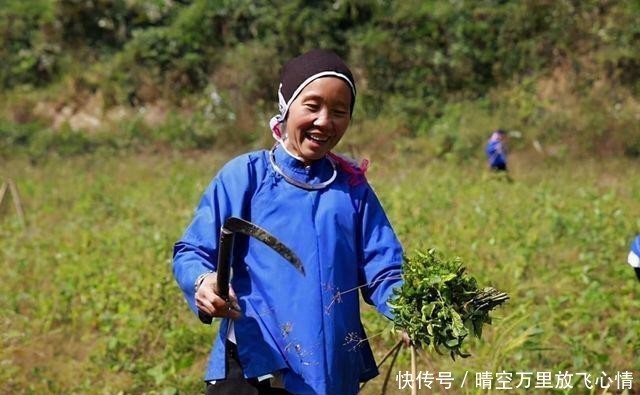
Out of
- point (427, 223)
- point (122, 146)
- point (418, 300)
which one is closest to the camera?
point (418, 300)

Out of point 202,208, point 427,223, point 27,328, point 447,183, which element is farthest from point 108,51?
point 202,208

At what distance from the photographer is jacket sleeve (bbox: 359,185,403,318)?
255cm

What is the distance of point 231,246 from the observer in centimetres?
222

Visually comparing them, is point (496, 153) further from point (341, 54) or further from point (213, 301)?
point (213, 301)

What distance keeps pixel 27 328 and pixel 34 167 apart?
9.15 metres

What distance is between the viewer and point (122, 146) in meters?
16.1

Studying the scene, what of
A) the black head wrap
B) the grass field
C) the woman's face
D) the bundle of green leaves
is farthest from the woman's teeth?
the grass field

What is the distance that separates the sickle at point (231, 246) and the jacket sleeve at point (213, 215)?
0.15 m

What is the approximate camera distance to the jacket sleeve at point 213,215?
248cm

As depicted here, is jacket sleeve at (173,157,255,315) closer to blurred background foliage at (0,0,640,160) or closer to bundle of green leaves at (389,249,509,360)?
bundle of green leaves at (389,249,509,360)

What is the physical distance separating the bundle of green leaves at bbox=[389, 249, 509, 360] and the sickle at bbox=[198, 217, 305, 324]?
0.29 meters

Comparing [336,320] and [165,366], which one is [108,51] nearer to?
[165,366]

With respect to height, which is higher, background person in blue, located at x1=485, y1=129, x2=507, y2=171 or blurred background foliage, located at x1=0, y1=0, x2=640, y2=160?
blurred background foliage, located at x1=0, y1=0, x2=640, y2=160

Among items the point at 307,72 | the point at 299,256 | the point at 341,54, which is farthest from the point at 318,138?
the point at 341,54
